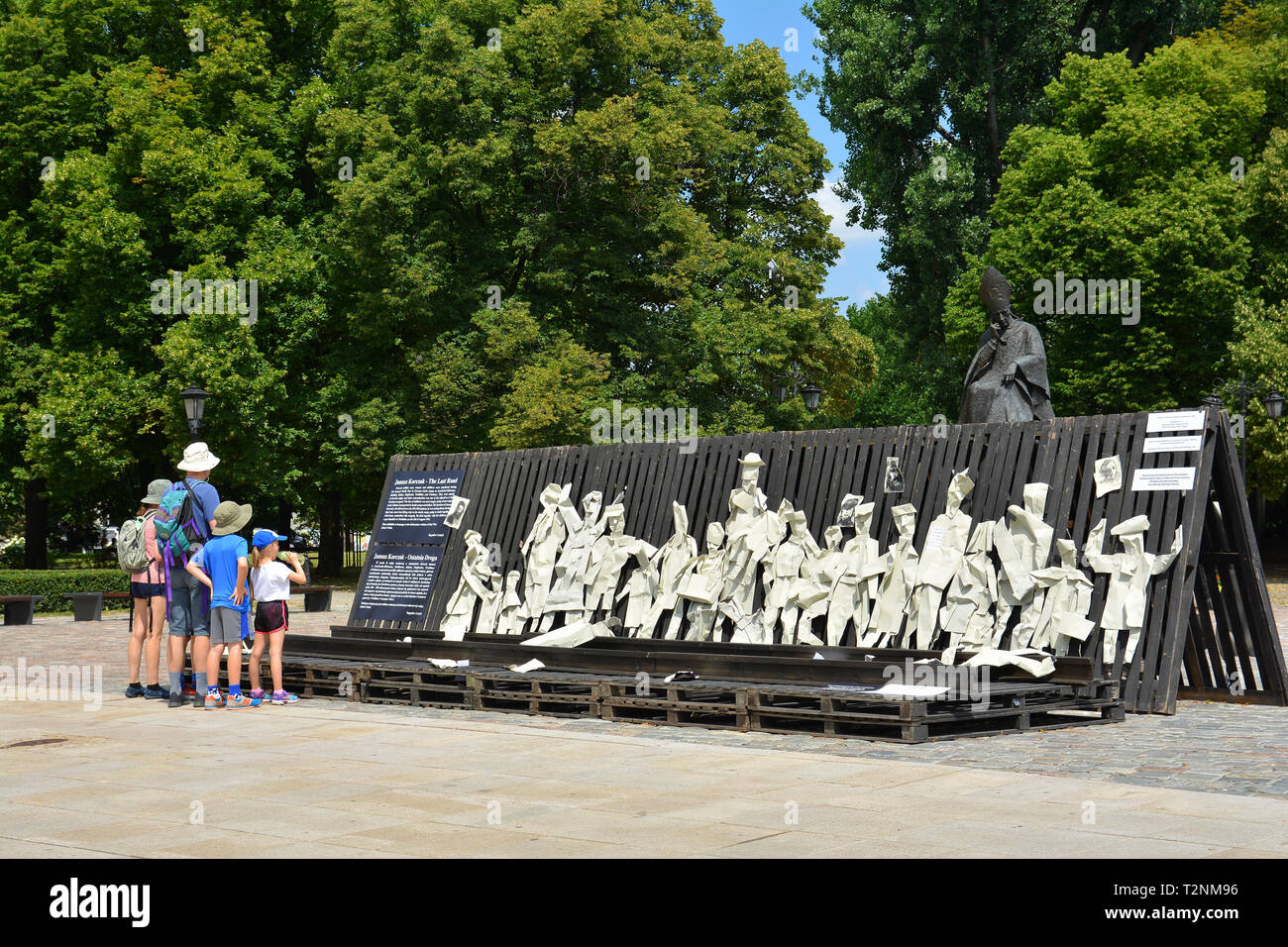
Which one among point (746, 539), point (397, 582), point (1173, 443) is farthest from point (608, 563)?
point (1173, 443)

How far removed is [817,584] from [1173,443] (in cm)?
341

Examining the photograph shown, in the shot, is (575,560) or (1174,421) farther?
(575,560)

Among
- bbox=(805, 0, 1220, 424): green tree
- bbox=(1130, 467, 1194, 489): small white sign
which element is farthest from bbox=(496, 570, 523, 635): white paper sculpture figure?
bbox=(805, 0, 1220, 424): green tree

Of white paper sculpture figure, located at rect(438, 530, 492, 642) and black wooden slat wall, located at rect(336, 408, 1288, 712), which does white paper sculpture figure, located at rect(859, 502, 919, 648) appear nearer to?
black wooden slat wall, located at rect(336, 408, 1288, 712)

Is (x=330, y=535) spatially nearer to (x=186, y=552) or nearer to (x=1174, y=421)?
(x=186, y=552)

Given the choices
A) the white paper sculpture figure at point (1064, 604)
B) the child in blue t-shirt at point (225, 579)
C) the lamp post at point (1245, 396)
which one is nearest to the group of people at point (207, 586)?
the child in blue t-shirt at point (225, 579)

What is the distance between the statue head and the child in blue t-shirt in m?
8.24

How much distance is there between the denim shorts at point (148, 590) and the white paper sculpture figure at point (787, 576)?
5757 mm

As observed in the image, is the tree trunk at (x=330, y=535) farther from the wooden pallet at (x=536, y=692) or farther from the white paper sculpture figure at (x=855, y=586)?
the white paper sculpture figure at (x=855, y=586)

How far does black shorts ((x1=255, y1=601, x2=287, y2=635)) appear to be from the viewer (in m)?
12.8

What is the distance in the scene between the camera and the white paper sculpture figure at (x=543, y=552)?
15.1m

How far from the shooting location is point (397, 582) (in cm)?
1647

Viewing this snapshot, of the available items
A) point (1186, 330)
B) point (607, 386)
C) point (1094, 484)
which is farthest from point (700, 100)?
point (1094, 484)

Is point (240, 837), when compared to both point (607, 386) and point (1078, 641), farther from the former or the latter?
point (607, 386)
